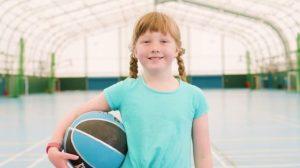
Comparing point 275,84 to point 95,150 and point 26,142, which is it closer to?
point 26,142

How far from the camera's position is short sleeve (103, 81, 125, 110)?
2.27 meters

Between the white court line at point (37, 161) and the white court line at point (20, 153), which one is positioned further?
the white court line at point (20, 153)

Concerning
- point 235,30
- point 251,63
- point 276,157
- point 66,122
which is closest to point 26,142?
point 276,157

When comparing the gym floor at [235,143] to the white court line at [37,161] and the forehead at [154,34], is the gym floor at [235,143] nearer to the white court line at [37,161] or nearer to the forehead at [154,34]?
the white court line at [37,161]

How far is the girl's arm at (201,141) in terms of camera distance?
2.30m

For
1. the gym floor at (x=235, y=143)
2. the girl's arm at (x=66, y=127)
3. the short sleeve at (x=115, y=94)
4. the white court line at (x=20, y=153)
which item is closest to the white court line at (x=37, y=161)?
the gym floor at (x=235, y=143)

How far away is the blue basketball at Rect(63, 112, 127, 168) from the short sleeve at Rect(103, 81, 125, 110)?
0.14 m

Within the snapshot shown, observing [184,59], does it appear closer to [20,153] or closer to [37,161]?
[20,153]

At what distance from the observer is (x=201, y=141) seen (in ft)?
7.60

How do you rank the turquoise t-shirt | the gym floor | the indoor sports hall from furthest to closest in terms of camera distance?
the indoor sports hall → the gym floor → the turquoise t-shirt

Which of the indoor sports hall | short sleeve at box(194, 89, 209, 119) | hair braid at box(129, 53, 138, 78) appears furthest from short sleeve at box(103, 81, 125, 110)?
the indoor sports hall

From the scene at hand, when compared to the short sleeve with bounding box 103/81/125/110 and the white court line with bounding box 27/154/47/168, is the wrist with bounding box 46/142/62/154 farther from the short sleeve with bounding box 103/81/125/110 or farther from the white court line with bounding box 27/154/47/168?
the white court line with bounding box 27/154/47/168

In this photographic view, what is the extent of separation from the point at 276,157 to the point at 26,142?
4454 millimetres

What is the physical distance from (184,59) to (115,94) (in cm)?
2135
